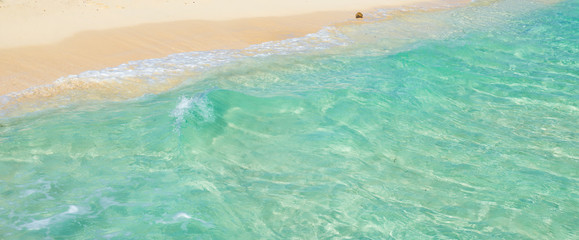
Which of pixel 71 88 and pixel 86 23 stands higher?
pixel 86 23

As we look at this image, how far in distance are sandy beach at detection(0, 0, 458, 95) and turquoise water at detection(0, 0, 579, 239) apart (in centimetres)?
143

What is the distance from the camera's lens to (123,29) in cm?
995

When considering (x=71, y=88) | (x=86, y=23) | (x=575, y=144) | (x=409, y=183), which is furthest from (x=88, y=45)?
(x=575, y=144)

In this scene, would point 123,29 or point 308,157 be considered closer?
point 308,157

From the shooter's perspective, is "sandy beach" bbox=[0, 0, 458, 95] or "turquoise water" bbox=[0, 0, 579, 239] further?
"sandy beach" bbox=[0, 0, 458, 95]

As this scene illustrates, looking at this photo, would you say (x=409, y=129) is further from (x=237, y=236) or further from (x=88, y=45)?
(x=88, y=45)

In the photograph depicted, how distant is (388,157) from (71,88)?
4.78 metres

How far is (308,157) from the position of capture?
215 inches

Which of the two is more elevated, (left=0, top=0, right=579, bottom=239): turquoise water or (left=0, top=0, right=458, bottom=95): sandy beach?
(left=0, top=0, right=458, bottom=95): sandy beach

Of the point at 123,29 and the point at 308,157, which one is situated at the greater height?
the point at 123,29

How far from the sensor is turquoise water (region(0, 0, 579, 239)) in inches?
170

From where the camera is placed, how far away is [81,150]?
5.48 m

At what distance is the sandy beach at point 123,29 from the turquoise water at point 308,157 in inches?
56.2

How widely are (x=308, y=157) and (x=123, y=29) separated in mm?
6192
